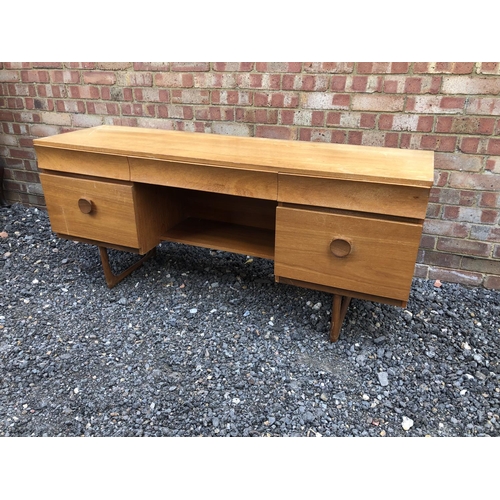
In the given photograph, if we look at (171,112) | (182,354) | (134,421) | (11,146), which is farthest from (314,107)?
(11,146)

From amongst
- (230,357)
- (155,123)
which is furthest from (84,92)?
(230,357)

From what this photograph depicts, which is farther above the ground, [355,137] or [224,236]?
[355,137]

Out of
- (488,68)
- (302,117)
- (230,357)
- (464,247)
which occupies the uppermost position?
(488,68)

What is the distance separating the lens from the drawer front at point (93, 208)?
180 centimetres

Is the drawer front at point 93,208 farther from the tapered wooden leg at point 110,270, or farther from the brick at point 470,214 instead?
the brick at point 470,214

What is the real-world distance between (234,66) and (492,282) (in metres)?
1.62

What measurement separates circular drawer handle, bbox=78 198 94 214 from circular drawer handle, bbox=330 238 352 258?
1.03 m

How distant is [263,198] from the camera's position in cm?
154

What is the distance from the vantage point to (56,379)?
5.23ft

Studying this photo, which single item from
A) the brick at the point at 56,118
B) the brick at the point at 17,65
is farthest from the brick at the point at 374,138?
the brick at the point at 17,65

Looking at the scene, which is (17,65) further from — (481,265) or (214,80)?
(481,265)

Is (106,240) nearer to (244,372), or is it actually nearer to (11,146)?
(244,372)

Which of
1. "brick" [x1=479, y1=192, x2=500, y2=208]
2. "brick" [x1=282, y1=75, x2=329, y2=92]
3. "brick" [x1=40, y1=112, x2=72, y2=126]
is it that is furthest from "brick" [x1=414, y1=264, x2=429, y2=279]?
"brick" [x1=40, y1=112, x2=72, y2=126]

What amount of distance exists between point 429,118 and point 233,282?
3.78 feet
